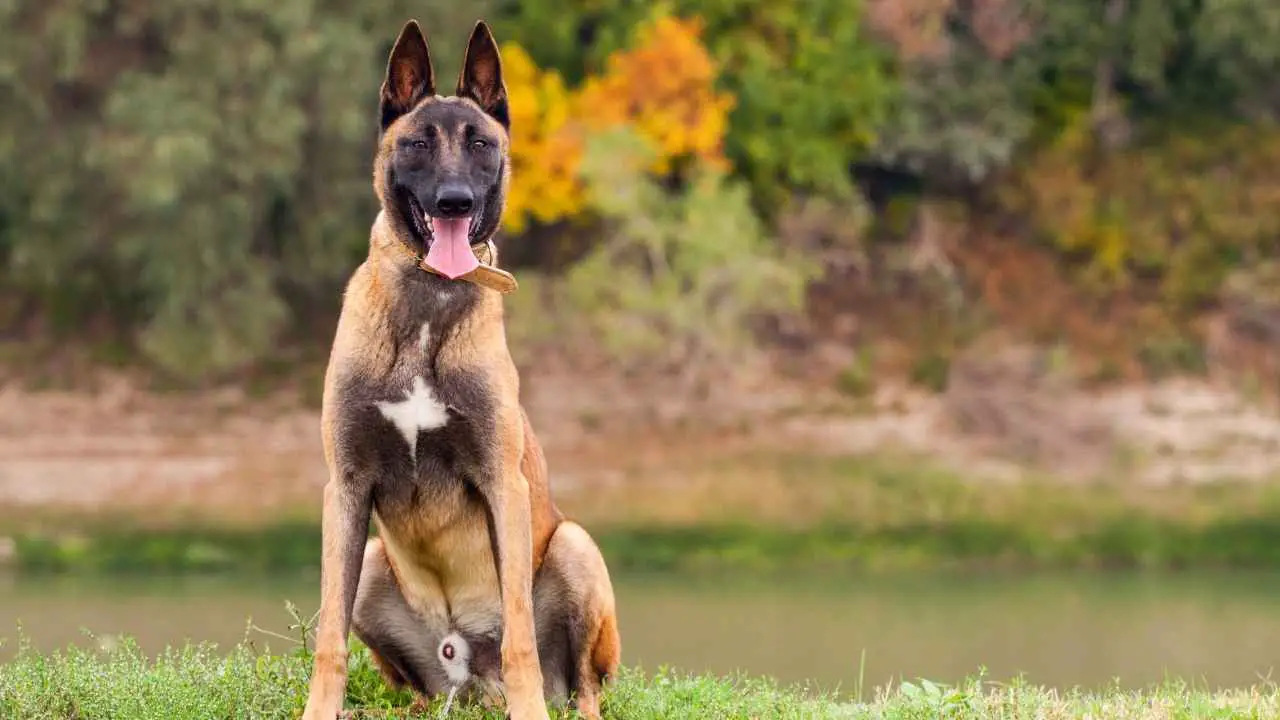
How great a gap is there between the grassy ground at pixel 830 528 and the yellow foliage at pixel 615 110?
4594 mm

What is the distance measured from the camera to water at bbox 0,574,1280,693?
14.6 m

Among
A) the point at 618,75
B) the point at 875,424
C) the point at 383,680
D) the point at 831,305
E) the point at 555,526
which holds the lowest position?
the point at 383,680

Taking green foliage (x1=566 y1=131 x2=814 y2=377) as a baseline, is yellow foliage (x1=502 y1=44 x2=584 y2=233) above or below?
above

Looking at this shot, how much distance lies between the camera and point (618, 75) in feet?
84.7

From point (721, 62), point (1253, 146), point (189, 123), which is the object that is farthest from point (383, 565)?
point (1253, 146)

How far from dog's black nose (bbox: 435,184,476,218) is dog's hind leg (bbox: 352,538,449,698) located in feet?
4.57

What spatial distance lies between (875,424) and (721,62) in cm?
599

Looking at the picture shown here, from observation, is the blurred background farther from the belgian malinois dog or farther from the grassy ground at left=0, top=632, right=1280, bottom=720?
the belgian malinois dog

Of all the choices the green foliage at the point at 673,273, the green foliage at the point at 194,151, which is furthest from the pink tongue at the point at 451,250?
the green foliage at the point at 673,273

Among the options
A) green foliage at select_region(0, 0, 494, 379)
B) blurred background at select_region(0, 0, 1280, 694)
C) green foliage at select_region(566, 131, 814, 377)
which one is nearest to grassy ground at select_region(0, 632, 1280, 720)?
blurred background at select_region(0, 0, 1280, 694)

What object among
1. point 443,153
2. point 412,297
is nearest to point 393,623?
point 412,297

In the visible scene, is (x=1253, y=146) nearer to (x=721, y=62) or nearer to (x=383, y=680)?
(x=721, y=62)

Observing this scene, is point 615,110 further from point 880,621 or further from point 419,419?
point 419,419

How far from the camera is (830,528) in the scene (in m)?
23.7
